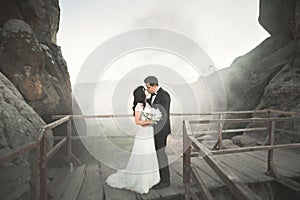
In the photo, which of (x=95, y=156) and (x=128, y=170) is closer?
(x=128, y=170)

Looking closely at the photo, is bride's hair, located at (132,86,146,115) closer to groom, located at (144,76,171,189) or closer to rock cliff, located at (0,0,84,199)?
groom, located at (144,76,171,189)

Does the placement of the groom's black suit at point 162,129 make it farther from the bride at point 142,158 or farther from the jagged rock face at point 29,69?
the jagged rock face at point 29,69

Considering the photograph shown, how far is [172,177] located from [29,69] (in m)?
5.05

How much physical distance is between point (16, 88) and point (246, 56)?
1785 centimetres

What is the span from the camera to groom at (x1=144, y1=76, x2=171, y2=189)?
3830 millimetres

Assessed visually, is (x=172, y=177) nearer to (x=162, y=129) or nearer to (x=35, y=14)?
(x=162, y=129)

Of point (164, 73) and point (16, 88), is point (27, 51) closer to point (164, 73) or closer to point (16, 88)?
point (16, 88)

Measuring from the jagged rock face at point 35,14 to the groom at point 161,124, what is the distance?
5843 mm

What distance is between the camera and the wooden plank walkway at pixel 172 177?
3729mm

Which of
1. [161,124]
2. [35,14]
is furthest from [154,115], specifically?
[35,14]

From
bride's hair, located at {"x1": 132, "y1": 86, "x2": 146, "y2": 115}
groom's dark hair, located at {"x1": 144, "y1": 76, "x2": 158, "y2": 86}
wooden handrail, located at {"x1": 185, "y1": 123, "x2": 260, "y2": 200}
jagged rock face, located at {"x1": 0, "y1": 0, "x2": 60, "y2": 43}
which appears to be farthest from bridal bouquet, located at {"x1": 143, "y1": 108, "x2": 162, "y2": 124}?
jagged rock face, located at {"x1": 0, "y1": 0, "x2": 60, "y2": 43}

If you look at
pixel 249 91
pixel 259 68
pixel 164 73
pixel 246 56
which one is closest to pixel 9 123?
pixel 249 91

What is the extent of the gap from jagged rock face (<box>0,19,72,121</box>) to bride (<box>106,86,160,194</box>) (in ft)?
12.2

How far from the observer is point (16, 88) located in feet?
18.3
